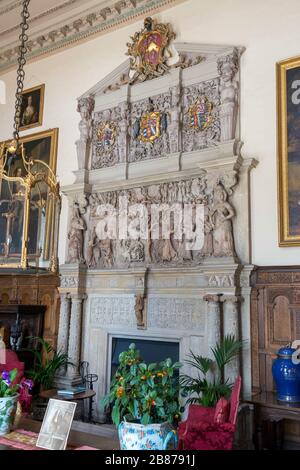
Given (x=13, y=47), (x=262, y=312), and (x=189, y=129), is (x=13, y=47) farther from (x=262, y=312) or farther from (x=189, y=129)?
(x=262, y=312)

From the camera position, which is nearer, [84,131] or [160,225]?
[160,225]

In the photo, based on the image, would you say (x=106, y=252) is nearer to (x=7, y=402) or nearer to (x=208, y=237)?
(x=208, y=237)

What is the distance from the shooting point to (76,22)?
8703 millimetres

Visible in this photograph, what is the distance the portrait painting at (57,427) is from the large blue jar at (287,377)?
3.39m

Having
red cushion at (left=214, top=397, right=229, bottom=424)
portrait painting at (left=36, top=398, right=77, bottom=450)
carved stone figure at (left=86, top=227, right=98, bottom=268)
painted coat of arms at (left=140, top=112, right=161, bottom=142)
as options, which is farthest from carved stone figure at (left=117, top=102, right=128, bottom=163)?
portrait painting at (left=36, top=398, right=77, bottom=450)

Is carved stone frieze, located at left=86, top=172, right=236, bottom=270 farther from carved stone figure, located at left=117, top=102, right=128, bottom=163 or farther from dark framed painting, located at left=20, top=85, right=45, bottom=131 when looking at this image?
dark framed painting, located at left=20, top=85, right=45, bottom=131

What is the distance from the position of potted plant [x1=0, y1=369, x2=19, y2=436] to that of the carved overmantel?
3627mm

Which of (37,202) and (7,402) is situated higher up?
(37,202)

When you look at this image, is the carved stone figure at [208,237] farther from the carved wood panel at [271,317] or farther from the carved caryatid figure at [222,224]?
the carved wood panel at [271,317]

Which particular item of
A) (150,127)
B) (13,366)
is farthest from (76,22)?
(13,366)

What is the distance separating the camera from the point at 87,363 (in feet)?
24.0

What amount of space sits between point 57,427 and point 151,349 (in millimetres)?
4434

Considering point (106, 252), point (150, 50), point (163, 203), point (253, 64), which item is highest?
point (150, 50)
